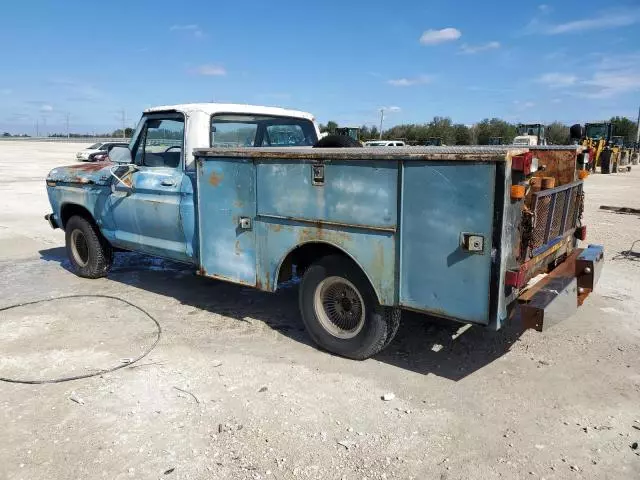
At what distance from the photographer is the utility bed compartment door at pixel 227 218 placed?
4.73m

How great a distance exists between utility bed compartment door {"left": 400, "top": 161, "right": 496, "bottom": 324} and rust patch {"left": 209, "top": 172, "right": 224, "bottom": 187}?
1883 millimetres

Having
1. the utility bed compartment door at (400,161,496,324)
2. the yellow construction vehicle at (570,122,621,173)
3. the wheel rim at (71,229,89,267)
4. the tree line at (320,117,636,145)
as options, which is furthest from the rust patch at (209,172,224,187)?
the tree line at (320,117,636,145)

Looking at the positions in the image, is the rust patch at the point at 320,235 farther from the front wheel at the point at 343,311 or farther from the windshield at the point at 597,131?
the windshield at the point at 597,131

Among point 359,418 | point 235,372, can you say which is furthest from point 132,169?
point 359,418

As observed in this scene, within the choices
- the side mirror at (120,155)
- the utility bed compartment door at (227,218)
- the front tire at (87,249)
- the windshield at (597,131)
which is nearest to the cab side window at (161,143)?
the side mirror at (120,155)

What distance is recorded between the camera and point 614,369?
4285mm

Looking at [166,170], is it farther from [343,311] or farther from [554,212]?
[554,212]

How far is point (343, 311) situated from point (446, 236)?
128 centimetres

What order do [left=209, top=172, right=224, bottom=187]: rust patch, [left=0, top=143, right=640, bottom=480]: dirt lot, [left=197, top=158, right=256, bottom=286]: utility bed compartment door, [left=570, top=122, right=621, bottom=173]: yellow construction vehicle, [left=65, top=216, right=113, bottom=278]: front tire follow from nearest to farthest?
[left=0, top=143, right=640, bottom=480]: dirt lot, [left=197, top=158, right=256, bottom=286]: utility bed compartment door, [left=209, top=172, right=224, bottom=187]: rust patch, [left=65, top=216, right=113, bottom=278]: front tire, [left=570, top=122, right=621, bottom=173]: yellow construction vehicle

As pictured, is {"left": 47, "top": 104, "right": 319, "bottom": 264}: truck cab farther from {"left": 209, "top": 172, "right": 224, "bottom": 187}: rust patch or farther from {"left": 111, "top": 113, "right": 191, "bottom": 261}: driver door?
{"left": 209, "top": 172, "right": 224, "bottom": 187}: rust patch

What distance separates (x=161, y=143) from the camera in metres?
5.72

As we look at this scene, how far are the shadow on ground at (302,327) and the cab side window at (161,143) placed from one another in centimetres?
159

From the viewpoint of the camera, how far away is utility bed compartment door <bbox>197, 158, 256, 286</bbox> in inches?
186

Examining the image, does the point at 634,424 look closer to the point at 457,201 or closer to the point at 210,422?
the point at 457,201
